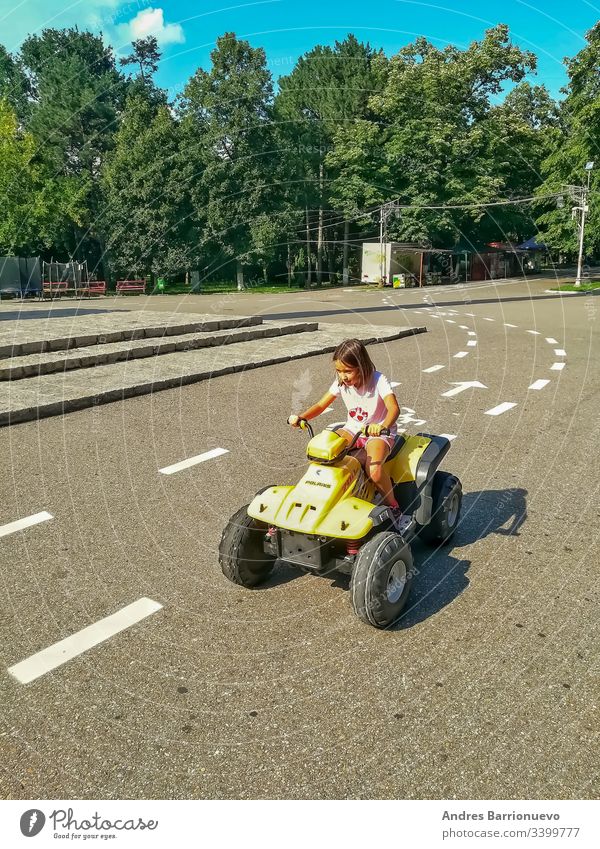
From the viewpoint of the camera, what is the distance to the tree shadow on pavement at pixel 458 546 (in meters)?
4.17

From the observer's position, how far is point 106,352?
41.4ft

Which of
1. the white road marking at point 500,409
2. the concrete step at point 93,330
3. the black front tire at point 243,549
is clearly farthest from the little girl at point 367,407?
the concrete step at point 93,330

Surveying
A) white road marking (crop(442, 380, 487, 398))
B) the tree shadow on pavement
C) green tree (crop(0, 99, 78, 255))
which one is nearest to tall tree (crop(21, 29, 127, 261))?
green tree (crop(0, 99, 78, 255))

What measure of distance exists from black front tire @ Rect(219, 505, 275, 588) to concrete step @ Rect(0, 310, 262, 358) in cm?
974

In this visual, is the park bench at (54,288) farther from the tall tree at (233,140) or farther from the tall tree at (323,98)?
the tall tree at (323,98)

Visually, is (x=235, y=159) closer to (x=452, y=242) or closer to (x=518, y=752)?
(x=518, y=752)

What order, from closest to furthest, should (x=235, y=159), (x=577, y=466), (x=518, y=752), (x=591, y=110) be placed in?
(x=518, y=752) < (x=577, y=466) < (x=235, y=159) < (x=591, y=110)

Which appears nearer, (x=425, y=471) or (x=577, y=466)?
(x=425, y=471)

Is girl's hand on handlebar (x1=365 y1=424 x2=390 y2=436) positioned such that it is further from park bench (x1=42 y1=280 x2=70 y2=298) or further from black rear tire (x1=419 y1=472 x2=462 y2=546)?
park bench (x1=42 y1=280 x2=70 y2=298)

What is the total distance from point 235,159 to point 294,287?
17768 millimetres

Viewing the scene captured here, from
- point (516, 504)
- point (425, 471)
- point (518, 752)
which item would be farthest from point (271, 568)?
point (516, 504)

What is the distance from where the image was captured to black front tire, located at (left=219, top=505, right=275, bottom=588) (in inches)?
163

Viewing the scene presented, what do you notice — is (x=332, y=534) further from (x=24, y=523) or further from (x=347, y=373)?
(x=24, y=523)
